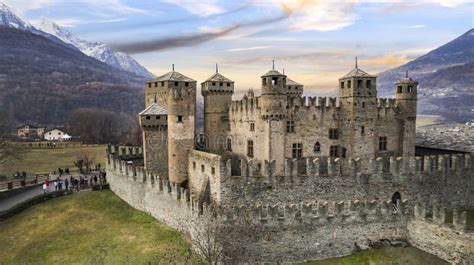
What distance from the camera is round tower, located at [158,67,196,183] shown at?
37.9 metres

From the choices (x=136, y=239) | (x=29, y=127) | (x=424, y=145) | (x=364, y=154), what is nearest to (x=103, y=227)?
(x=136, y=239)

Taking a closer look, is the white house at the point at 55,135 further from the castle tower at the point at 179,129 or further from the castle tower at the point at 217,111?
the castle tower at the point at 179,129

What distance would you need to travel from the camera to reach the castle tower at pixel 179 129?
37.9 m

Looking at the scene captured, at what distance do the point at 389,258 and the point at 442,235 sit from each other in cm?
375

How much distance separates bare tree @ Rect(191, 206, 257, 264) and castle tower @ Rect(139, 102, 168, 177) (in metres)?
13.5

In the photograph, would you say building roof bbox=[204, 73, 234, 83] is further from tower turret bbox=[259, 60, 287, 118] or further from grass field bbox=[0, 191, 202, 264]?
grass field bbox=[0, 191, 202, 264]

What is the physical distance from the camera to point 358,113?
4078 centimetres

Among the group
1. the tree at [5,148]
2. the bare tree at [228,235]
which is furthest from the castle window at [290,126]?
the tree at [5,148]

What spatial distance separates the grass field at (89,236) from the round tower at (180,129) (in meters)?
4.74

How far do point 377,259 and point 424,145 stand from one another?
73.2ft

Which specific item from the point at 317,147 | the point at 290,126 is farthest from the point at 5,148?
the point at 317,147

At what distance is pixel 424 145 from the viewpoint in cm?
4809

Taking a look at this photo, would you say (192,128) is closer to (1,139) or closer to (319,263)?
(319,263)

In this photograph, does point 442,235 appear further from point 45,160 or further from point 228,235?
point 45,160
